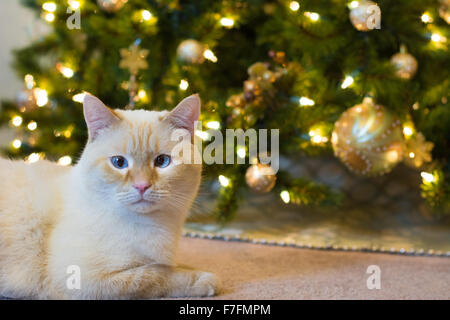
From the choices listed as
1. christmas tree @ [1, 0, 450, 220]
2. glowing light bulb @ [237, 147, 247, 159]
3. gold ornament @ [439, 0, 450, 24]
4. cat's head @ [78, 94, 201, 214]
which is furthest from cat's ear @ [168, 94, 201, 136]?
gold ornament @ [439, 0, 450, 24]

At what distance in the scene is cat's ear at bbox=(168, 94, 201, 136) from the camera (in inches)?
41.4

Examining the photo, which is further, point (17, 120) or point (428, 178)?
point (17, 120)

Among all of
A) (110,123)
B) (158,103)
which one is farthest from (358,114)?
(110,123)

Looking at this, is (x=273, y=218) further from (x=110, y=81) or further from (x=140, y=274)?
(x=140, y=274)

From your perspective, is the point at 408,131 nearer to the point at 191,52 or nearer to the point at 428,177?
the point at 428,177

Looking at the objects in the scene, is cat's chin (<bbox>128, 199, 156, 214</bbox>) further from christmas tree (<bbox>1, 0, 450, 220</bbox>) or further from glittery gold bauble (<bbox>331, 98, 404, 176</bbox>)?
glittery gold bauble (<bbox>331, 98, 404, 176</bbox>)

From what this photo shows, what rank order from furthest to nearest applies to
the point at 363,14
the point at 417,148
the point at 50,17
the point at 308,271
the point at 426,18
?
the point at 50,17, the point at 417,148, the point at 426,18, the point at 363,14, the point at 308,271

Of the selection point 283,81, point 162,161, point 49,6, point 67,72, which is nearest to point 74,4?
point 49,6

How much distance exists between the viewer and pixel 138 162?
1.00m

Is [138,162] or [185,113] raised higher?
[185,113]

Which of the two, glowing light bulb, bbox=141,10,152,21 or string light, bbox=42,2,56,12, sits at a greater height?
string light, bbox=42,2,56,12

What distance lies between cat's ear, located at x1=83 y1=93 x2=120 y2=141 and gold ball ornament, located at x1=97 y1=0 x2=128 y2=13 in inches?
30.5

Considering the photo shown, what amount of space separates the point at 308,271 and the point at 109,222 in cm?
59

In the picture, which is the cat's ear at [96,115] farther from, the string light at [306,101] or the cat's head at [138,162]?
the string light at [306,101]
